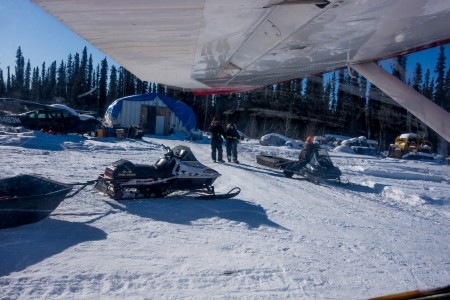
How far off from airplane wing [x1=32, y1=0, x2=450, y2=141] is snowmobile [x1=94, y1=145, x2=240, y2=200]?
4170 millimetres

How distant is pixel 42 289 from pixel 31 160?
26.2 ft

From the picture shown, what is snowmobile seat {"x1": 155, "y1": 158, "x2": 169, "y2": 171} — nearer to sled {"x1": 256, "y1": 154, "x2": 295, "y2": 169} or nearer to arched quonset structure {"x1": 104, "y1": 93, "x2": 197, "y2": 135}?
sled {"x1": 256, "y1": 154, "x2": 295, "y2": 169}

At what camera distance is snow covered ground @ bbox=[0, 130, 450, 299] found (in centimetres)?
284

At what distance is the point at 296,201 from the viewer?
21.9 feet

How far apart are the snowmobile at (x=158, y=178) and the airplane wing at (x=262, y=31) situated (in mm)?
4170

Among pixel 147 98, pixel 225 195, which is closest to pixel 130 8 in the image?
pixel 225 195

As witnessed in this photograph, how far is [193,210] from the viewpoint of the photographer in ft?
18.2

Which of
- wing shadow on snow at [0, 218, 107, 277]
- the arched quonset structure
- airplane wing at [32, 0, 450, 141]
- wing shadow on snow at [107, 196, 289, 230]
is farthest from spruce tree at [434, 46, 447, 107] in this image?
the arched quonset structure

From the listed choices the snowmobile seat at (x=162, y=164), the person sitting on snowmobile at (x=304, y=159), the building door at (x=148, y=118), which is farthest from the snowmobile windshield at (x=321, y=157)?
the building door at (x=148, y=118)

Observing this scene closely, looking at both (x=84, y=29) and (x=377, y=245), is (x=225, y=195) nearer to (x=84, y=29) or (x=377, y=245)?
(x=377, y=245)

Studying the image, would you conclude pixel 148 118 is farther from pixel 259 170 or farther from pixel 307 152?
pixel 307 152

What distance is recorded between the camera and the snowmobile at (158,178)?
5.71 meters

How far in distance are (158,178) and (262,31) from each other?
5037 mm

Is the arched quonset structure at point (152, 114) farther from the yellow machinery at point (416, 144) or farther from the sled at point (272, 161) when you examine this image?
the yellow machinery at point (416, 144)
